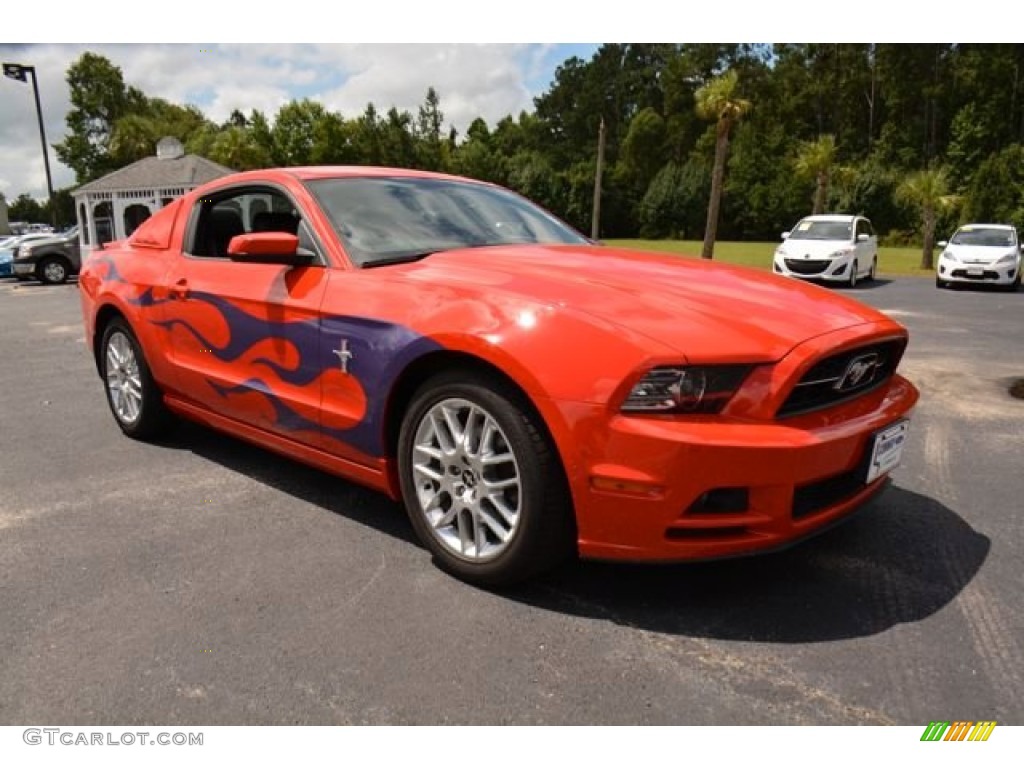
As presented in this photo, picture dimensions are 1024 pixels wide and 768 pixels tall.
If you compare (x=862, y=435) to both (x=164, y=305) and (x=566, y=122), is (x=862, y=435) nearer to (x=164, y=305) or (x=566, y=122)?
(x=164, y=305)

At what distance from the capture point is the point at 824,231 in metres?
17.5

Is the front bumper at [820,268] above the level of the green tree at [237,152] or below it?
below

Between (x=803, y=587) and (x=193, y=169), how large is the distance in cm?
2916

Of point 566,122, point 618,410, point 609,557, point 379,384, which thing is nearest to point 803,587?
point 609,557

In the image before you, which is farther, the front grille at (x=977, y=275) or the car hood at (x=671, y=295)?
the front grille at (x=977, y=275)

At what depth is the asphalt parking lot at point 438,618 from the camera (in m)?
2.15

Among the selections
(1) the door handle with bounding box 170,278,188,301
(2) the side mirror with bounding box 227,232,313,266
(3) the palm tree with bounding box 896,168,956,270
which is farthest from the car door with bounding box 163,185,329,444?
(3) the palm tree with bounding box 896,168,956,270

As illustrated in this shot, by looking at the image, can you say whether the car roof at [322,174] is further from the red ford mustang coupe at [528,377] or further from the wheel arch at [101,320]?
the wheel arch at [101,320]

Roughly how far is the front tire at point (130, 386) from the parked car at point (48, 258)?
16.3 m

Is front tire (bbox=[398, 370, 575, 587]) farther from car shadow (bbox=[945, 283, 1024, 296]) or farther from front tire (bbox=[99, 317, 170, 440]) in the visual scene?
car shadow (bbox=[945, 283, 1024, 296])

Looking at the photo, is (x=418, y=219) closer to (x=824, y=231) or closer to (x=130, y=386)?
(x=130, y=386)

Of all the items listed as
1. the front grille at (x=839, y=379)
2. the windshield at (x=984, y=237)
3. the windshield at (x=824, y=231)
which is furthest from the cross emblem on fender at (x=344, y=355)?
the windshield at (x=984, y=237)

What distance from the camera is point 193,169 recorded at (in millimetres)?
27797

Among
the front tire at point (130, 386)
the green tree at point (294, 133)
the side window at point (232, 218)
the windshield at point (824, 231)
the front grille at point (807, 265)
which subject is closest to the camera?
the side window at point (232, 218)
